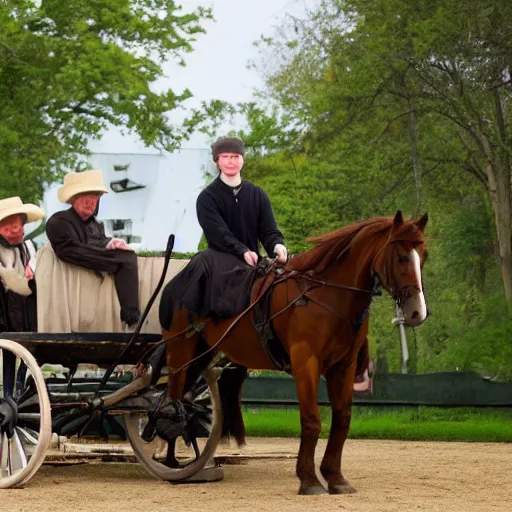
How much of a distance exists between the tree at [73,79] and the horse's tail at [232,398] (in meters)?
12.1

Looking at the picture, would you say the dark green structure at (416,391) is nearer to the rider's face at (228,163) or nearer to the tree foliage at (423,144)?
the tree foliage at (423,144)

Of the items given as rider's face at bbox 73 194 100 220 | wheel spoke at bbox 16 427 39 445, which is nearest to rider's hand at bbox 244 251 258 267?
rider's face at bbox 73 194 100 220

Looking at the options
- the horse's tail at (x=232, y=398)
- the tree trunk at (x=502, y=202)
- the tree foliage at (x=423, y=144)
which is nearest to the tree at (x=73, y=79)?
the tree foliage at (x=423, y=144)

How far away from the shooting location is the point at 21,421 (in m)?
11.0

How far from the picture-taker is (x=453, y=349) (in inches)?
794

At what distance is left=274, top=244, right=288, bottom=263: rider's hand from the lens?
10.6 metres

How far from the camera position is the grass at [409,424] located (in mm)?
17719

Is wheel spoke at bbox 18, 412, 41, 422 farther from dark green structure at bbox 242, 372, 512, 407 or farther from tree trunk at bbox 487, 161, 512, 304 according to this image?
tree trunk at bbox 487, 161, 512, 304

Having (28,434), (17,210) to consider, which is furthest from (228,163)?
(28,434)

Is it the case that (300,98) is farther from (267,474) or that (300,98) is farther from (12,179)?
(267,474)

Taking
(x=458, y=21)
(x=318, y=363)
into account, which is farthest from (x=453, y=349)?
(x=318, y=363)

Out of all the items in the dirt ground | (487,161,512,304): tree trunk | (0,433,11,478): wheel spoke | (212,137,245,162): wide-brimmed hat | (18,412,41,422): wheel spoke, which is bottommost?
the dirt ground

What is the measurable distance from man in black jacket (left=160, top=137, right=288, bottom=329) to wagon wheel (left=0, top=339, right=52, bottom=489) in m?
1.14

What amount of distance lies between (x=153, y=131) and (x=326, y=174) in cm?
332
